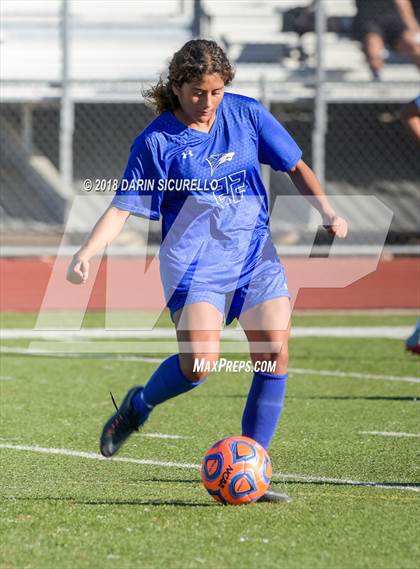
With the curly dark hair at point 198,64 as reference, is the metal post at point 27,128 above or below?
below

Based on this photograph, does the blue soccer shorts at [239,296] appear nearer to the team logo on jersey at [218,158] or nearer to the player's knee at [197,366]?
the player's knee at [197,366]

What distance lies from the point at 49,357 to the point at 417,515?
5965 millimetres

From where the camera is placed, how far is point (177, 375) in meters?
4.82

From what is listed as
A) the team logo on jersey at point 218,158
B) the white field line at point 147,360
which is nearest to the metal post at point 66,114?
the white field line at point 147,360

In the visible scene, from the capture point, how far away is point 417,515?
436 centimetres

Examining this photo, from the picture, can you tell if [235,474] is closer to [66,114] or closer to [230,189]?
[230,189]

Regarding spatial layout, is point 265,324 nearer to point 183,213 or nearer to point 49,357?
point 183,213

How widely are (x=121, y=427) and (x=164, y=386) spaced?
275 mm

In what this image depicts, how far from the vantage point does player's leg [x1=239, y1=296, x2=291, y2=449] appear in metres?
4.80

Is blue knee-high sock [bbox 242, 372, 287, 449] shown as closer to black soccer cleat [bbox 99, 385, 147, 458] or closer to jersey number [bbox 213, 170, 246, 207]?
black soccer cleat [bbox 99, 385, 147, 458]

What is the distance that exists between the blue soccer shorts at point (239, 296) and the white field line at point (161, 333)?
625 cm

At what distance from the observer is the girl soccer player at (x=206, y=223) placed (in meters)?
4.77

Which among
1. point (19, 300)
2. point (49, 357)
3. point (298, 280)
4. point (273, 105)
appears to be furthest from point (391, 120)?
point (49, 357)

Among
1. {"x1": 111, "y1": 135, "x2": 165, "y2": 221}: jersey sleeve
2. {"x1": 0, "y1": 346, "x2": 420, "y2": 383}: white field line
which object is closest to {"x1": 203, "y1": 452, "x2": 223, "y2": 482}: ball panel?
{"x1": 111, "y1": 135, "x2": 165, "y2": 221}: jersey sleeve
